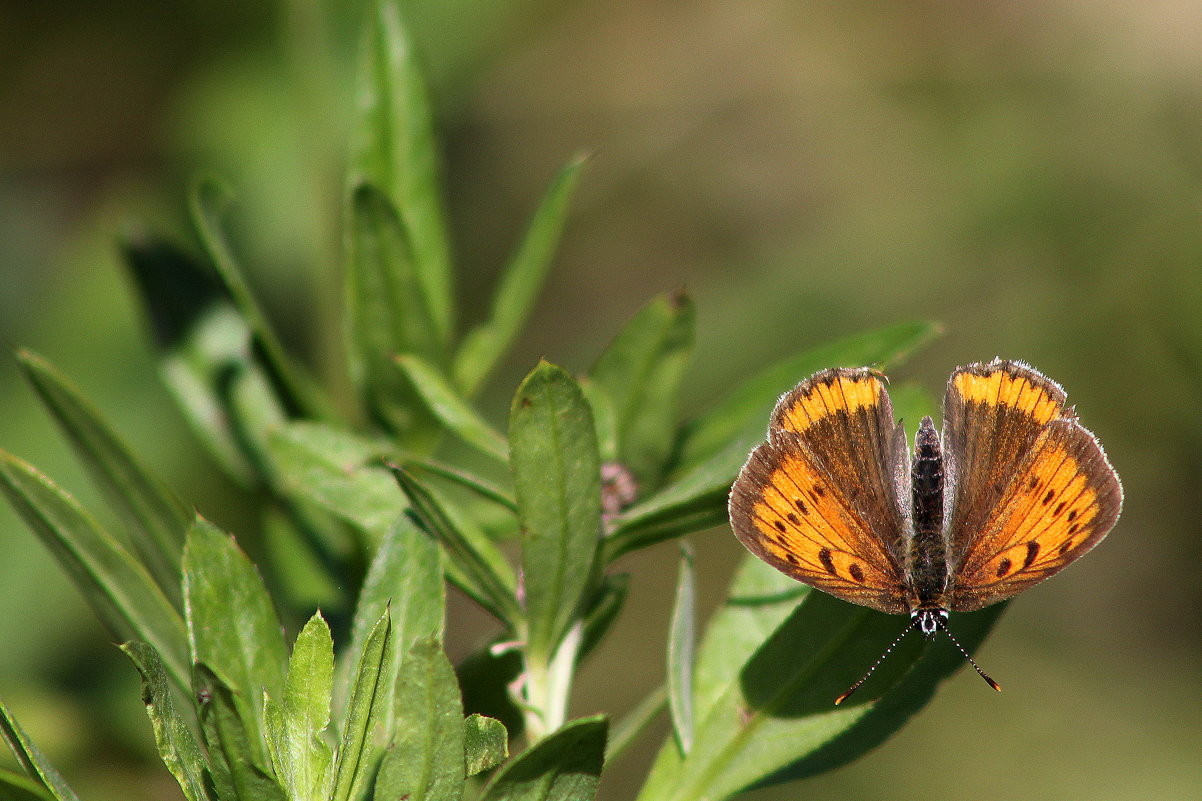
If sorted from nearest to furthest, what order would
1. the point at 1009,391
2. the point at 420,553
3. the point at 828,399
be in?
1. the point at 420,553
2. the point at 828,399
3. the point at 1009,391

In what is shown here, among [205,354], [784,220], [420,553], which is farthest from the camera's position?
[784,220]

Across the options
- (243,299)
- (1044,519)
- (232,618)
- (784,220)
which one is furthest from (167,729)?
(784,220)

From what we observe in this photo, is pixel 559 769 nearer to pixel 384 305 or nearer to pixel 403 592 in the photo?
pixel 403 592

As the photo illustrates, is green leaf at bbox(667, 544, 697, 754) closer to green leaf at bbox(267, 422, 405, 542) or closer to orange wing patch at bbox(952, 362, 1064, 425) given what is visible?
green leaf at bbox(267, 422, 405, 542)

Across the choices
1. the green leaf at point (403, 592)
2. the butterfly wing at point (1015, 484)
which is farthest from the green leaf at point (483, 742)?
the butterfly wing at point (1015, 484)

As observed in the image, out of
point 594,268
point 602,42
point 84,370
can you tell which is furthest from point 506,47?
point 84,370

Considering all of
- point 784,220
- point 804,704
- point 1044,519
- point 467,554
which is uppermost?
point 784,220
